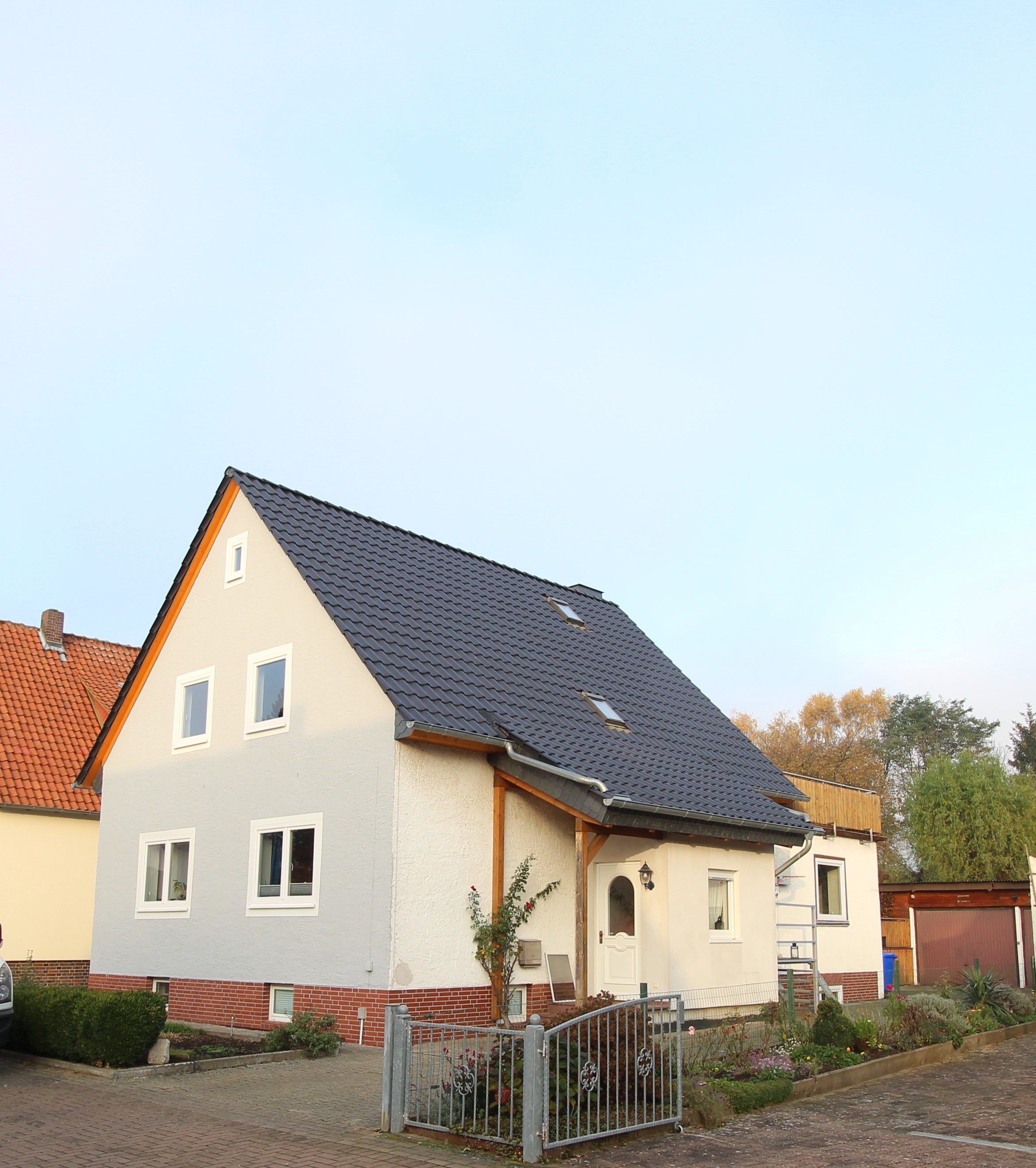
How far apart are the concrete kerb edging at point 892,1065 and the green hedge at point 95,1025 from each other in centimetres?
655

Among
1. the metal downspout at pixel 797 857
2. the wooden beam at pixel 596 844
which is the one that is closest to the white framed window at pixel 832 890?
the metal downspout at pixel 797 857

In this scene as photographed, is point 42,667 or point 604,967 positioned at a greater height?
point 42,667

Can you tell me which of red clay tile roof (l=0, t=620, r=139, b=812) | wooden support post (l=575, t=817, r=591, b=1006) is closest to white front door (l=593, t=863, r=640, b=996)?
wooden support post (l=575, t=817, r=591, b=1006)

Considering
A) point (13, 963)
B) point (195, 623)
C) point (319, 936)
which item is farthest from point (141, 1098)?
point (13, 963)

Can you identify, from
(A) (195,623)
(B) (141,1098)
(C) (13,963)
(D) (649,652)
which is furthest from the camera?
(D) (649,652)

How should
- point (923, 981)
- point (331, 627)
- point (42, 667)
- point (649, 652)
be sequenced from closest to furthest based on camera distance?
point (331, 627) → point (649, 652) → point (42, 667) → point (923, 981)

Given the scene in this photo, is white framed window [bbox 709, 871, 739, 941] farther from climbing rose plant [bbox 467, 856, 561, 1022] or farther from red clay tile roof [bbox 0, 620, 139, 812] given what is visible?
red clay tile roof [bbox 0, 620, 139, 812]

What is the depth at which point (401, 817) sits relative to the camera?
14.2 meters

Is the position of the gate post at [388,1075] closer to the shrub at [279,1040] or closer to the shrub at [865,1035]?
the shrub at [279,1040]

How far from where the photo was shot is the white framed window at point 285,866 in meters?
15.2

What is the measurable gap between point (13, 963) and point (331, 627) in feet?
36.9

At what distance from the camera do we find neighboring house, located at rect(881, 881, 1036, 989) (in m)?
26.9

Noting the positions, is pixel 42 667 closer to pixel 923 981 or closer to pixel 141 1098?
pixel 141 1098

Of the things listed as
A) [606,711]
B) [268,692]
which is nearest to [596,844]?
[606,711]
